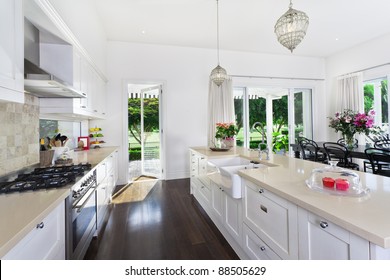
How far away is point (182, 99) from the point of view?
4.55 m

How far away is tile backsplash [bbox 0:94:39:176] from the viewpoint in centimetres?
149

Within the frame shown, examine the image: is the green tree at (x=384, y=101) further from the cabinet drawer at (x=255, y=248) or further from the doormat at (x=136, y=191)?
the doormat at (x=136, y=191)

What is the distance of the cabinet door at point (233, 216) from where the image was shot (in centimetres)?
164

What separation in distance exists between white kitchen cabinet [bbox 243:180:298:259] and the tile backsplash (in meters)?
1.89

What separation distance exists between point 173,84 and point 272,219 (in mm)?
3874

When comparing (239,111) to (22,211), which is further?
(239,111)

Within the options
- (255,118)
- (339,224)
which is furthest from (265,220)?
(255,118)

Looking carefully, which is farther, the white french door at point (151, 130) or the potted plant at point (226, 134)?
the white french door at point (151, 130)

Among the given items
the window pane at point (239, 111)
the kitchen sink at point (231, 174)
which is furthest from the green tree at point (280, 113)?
the kitchen sink at point (231, 174)

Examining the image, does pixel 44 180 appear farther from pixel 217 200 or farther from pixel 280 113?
pixel 280 113

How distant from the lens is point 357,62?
474 centimetres

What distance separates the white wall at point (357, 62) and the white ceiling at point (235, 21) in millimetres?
194

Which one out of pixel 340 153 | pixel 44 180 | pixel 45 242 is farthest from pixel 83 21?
pixel 340 153

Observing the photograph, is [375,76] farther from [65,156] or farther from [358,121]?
[65,156]
